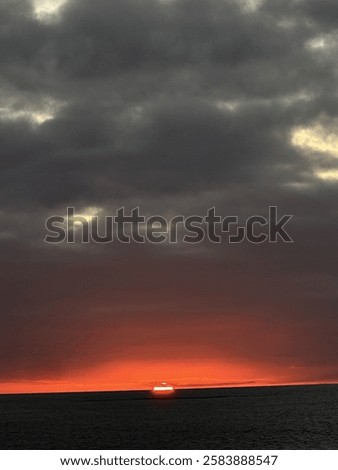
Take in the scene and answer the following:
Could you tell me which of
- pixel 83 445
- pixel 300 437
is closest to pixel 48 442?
pixel 83 445
